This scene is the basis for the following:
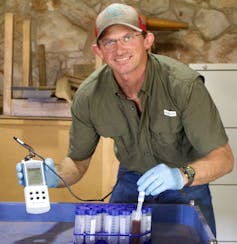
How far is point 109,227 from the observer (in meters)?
1.17

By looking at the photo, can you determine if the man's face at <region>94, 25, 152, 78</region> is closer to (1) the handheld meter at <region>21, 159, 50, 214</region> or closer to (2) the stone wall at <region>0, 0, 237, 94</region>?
(1) the handheld meter at <region>21, 159, 50, 214</region>

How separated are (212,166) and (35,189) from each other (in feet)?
1.71

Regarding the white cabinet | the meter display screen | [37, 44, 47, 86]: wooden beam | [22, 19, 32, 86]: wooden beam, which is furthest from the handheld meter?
[37, 44, 47, 86]: wooden beam

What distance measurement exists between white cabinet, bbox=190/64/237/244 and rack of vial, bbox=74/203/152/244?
1.27 m

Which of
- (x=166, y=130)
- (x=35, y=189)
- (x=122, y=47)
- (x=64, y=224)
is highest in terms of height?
(x=122, y=47)

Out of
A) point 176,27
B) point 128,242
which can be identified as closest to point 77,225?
point 128,242

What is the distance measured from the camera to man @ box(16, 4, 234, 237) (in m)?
1.42

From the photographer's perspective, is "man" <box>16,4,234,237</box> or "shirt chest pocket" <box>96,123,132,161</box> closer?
"man" <box>16,4,234,237</box>

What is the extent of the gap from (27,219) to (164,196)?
1.60 feet

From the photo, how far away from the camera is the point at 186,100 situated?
1438mm

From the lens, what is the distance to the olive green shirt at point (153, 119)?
1.45m

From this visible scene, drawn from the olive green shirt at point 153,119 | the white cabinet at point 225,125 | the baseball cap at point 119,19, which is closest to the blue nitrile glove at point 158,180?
the olive green shirt at point 153,119

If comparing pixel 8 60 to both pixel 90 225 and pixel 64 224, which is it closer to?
pixel 64 224

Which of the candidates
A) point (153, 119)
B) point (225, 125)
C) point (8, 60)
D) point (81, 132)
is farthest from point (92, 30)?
point (153, 119)
